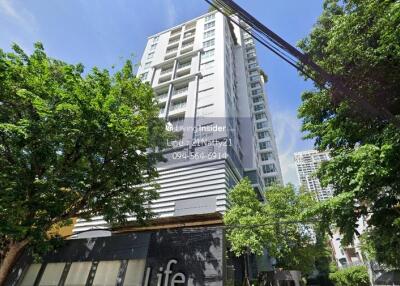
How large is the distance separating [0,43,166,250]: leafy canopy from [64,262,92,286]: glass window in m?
2.63

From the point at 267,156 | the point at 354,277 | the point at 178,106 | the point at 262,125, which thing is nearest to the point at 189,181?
the point at 178,106

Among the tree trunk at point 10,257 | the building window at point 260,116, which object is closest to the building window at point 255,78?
the building window at point 260,116

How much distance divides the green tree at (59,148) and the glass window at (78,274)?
2394 millimetres

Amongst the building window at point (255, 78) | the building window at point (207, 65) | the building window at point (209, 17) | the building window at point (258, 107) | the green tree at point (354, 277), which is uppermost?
the building window at point (255, 78)

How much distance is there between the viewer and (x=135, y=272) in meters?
11.3

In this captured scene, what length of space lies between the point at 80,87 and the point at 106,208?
5781mm

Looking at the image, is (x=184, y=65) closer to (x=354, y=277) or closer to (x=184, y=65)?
(x=184, y=65)

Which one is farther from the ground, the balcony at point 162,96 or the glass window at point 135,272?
the balcony at point 162,96

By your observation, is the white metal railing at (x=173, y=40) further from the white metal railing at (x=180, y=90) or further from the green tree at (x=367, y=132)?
the green tree at (x=367, y=132)

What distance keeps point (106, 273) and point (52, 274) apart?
3463mm

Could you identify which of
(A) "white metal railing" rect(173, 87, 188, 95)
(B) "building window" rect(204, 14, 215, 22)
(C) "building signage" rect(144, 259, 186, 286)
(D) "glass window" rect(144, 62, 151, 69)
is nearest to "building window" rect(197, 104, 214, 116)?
(A) "white metal railing" rect(173, 87, 188, 95)

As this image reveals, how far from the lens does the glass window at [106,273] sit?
11551 millimetres

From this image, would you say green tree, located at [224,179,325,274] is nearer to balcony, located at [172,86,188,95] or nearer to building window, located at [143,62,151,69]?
balcony, located at [172,86,188,95]

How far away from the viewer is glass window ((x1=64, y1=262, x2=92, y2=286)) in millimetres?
12078
